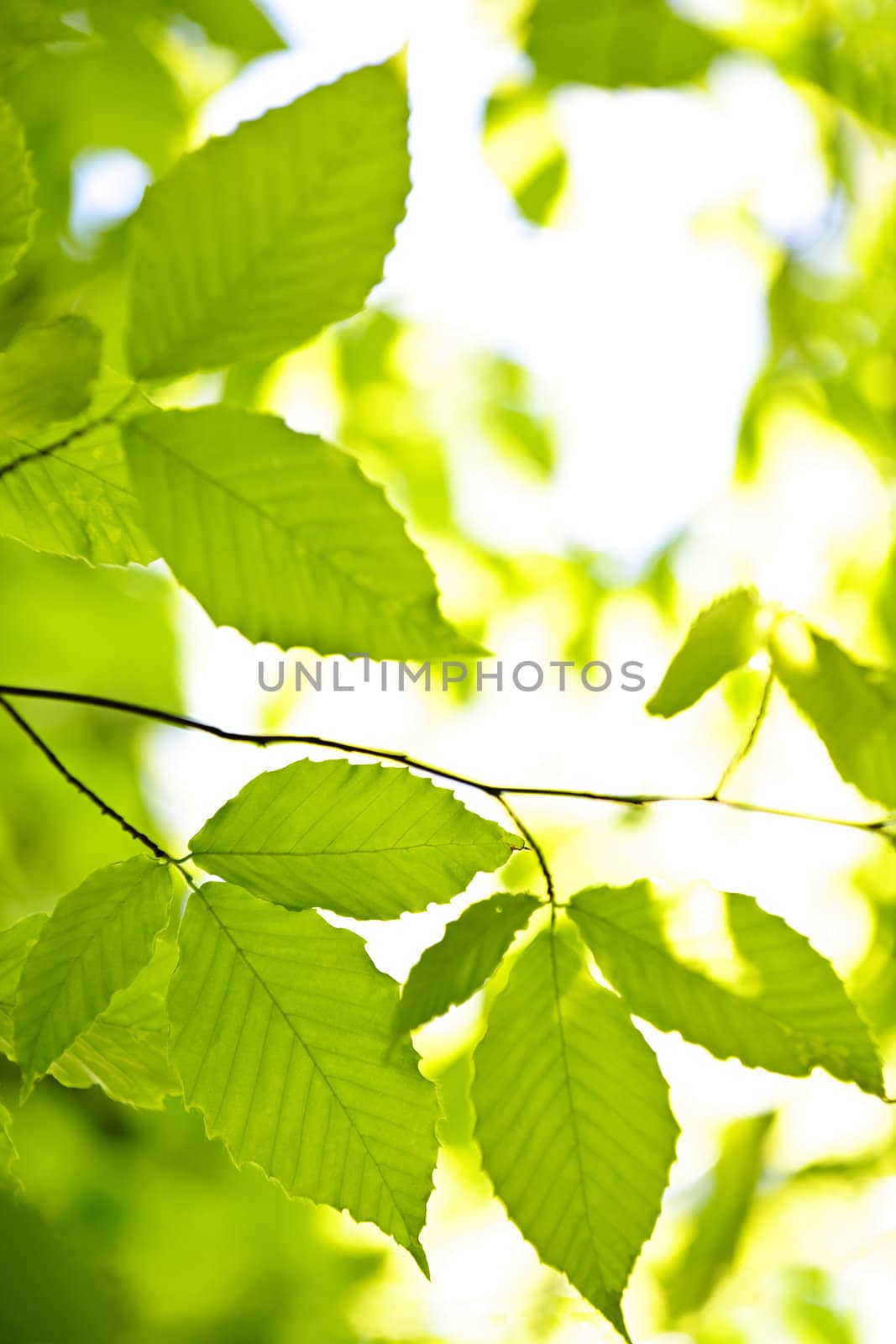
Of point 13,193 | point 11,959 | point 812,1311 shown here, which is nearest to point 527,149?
point 13,193

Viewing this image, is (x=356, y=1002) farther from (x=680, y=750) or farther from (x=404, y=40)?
(x=680, y=750)

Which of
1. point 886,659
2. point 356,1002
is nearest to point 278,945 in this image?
point 356,1002

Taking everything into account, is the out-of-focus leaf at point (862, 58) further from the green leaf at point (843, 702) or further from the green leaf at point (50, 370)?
the green leaf at point (50, 370)

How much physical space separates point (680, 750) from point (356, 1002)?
1.45 meters

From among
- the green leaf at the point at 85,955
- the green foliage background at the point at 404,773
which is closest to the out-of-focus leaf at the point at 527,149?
the green foliage background at the point at 404,773

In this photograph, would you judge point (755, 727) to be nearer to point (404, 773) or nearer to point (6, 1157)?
point (404, 773)

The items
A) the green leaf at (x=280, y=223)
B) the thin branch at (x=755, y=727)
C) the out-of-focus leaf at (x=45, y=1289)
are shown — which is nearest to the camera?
the out-of-focus leaf at (x=45, y=1289)

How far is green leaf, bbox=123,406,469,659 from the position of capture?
400mm

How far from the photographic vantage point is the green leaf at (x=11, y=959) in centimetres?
53

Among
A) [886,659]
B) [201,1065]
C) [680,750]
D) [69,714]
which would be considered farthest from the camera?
[69,714]

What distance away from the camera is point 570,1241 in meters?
0.49

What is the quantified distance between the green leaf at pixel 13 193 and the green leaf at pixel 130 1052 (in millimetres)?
380

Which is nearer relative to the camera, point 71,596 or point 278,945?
point 278,945

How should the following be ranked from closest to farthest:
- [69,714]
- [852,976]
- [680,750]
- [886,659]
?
[886,659] < [852,976] < [680,750] < [69,714]
